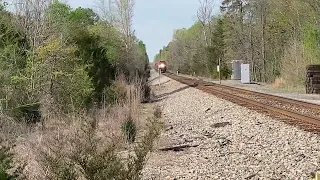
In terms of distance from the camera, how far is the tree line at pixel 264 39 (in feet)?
121

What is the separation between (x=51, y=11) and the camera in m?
24.2

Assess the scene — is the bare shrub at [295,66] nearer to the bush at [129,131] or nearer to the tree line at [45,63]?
the tree line at [45,63]

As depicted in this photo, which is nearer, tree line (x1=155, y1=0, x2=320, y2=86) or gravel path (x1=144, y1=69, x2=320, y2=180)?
gravel path (x1=144, y1=69, x2=320, y2=180)

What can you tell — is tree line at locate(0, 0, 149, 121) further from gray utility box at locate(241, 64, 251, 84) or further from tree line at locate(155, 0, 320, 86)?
gray utility box at locate(241, 64, 251, 84)

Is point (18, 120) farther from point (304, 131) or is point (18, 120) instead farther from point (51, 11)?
point (304, 131)

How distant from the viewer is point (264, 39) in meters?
57.2

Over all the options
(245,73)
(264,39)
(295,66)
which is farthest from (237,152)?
(264,39)

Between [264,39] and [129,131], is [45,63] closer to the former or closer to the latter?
[129,131]

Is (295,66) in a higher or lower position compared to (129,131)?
higher

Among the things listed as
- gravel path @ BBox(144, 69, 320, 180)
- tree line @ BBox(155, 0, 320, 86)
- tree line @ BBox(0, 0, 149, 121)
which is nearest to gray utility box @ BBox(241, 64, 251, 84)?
tree line @ BBox(155, 0, 320, 86)

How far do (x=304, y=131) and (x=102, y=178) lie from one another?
8594mm

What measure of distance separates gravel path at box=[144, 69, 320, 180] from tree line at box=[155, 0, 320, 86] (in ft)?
66.3

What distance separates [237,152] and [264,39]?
47.6 meters

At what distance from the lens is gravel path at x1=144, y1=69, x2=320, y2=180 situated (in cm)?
912
